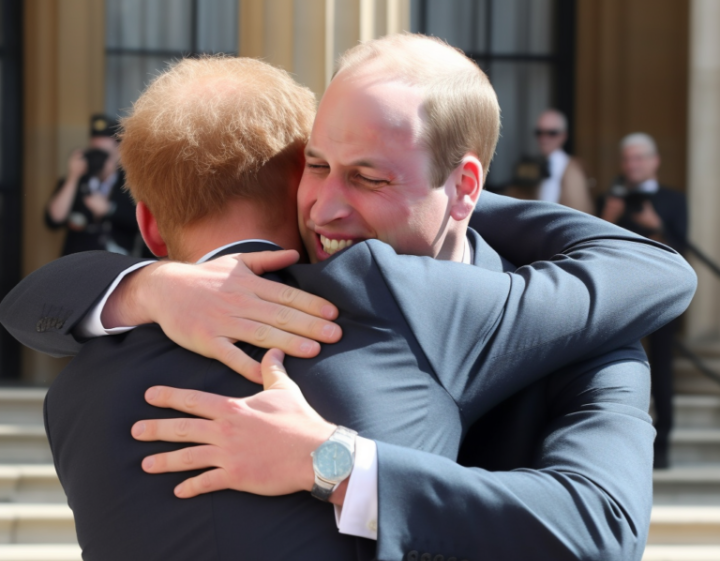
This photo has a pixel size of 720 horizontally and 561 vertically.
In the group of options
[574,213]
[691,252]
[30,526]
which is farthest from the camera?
[691,252]

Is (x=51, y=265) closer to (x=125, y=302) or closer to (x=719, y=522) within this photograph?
(x=125, y=302)

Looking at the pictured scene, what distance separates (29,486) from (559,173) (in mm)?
3622

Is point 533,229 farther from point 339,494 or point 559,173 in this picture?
point 559,173

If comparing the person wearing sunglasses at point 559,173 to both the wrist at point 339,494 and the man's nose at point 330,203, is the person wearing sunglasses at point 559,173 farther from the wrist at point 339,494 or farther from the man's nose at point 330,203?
the wrist at point 339,494

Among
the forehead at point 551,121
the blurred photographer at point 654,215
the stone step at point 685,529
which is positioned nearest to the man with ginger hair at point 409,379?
the stone step at point 685,529

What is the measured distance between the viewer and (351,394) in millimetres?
1328

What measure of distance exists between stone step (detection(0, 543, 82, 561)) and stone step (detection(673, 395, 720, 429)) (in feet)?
12.3

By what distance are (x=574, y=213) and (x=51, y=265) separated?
1.05 metres

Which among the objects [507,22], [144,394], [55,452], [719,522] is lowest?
[719,522]

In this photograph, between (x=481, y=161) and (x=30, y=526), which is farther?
(x=30, y=526)

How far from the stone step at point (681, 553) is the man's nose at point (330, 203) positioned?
358 centimetres

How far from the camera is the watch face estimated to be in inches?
49.6

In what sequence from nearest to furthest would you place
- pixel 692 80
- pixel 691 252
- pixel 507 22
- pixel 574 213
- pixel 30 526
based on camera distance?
1. pixel 574 213
2. pixel 30 526
3. pixel 691 252
4. pixel 692 80
5. pixel 507 22

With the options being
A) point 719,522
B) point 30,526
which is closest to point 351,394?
point 30,526
